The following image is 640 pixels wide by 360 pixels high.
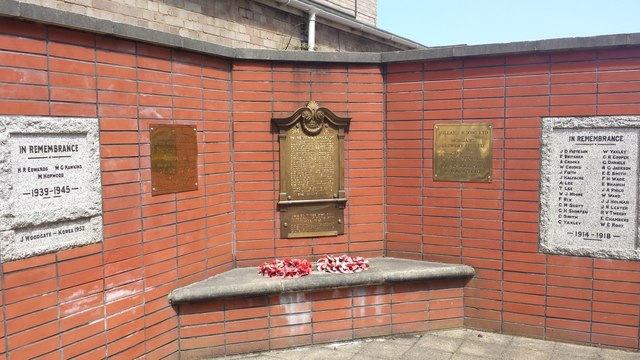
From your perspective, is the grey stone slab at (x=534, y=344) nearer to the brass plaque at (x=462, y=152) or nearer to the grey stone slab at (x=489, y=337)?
the grey stone slab at (x=489, y=337)

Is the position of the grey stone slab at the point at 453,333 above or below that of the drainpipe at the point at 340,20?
below

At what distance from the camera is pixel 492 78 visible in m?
5.00

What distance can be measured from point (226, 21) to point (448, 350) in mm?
6480

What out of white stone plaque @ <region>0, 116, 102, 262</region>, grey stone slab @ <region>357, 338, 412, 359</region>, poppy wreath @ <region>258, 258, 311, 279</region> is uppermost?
white stone plaque @ <region>0, 116, 102, 262</region>

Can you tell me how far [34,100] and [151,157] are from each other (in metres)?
1.11


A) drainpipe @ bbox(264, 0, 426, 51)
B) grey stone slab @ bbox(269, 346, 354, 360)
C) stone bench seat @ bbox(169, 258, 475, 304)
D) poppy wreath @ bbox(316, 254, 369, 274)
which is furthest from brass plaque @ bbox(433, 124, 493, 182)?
drainpipe @ bbox(264, 0, 426, 51)

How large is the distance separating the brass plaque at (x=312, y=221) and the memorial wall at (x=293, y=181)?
3 cm

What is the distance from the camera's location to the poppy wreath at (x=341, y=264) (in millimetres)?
5020

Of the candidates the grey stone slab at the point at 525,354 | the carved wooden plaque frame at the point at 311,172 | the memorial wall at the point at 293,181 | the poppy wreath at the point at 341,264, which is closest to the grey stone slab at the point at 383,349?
the memorial wall at the point at 293,181

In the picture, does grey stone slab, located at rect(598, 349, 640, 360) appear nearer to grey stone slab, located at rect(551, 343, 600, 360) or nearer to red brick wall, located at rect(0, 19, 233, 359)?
grey stone slab, located at rect(551, 343, 600, 360)

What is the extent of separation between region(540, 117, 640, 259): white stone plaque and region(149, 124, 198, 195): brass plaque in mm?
3574

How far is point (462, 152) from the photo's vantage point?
5.18 metres

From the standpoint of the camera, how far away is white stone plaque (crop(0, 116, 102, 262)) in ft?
10.4

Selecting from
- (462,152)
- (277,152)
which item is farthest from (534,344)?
(277,152)
